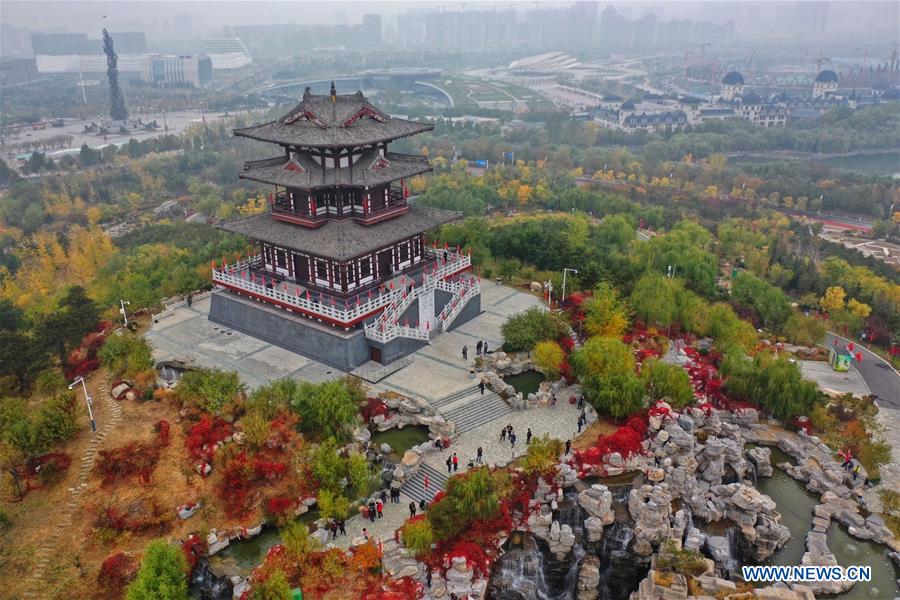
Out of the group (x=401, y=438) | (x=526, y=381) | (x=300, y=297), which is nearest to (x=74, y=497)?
(x=401, y=438)

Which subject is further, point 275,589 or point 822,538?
point 822,538

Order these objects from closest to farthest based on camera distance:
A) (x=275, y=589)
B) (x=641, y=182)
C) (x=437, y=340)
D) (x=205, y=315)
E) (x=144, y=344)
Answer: (x=275, y=589) < (x=144, y=344) < (x=437, y=340) < (x=205, y=315) < (x=641, y=182)

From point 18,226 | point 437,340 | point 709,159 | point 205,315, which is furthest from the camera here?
point 709,159

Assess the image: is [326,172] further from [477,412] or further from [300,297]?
[477,412]

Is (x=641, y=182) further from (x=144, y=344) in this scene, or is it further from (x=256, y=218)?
(x=144, y=344)

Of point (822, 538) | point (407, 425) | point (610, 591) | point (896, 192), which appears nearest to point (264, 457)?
point (407, 425)

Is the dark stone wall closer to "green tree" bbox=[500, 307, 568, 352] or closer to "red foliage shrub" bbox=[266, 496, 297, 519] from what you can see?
"green tree" bbox=[500, 307, 568, 352]

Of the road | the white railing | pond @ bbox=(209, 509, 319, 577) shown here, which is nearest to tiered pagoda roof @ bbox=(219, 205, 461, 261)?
the white railing
